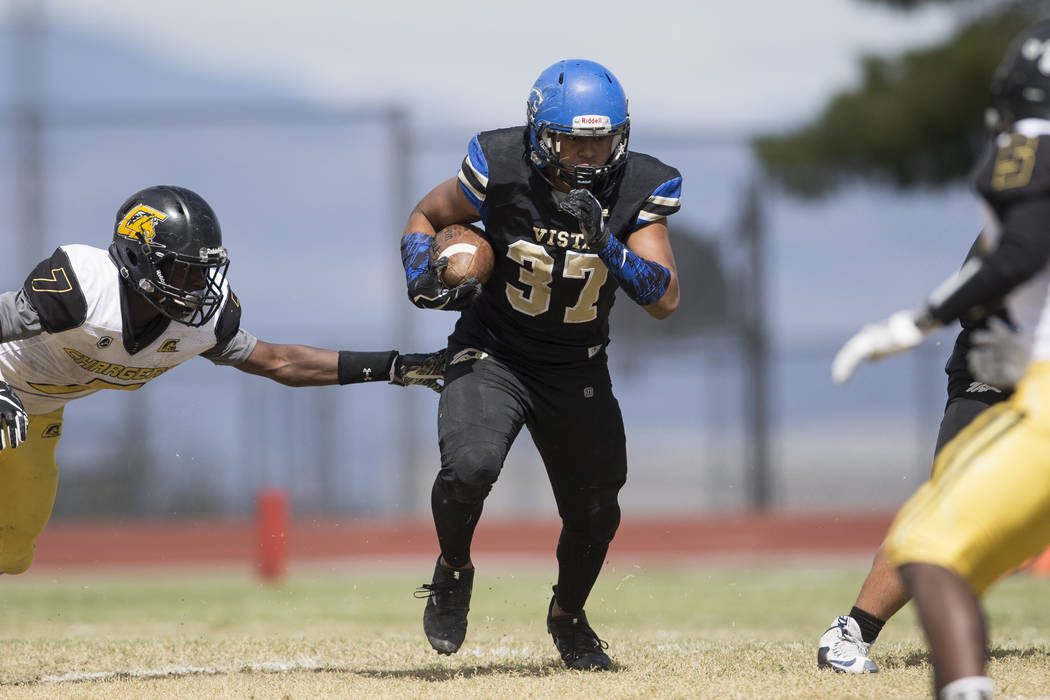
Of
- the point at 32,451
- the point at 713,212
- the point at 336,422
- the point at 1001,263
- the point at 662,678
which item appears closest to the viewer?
the point at 1001,263

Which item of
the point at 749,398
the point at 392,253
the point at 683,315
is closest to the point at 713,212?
the point at 683,315

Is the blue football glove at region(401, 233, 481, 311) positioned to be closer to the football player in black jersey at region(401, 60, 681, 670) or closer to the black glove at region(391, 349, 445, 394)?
the football player in black jersey at region(401, 60, 681, 670)

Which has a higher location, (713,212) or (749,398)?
(713,212)

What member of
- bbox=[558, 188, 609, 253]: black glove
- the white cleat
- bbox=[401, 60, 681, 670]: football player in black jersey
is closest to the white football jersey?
bbox=[401, 60, 681, 670]: football player in black jersey

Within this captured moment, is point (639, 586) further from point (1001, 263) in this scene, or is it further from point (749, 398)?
point (1001, 263)

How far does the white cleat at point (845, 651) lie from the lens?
4.92 m

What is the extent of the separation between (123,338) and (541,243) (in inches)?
67.7

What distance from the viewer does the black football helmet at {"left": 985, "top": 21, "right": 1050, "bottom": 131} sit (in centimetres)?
340

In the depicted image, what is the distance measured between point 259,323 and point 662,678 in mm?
13277

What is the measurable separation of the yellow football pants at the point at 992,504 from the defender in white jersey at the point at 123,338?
2643 mm

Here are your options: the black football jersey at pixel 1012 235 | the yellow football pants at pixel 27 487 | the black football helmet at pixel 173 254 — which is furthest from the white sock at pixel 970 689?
the yellow football pants at pixel 27 487

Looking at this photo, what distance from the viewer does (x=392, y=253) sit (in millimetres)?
16844

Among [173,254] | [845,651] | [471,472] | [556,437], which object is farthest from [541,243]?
[845,651]

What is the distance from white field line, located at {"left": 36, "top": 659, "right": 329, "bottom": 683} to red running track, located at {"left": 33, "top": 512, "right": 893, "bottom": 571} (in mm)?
9202
